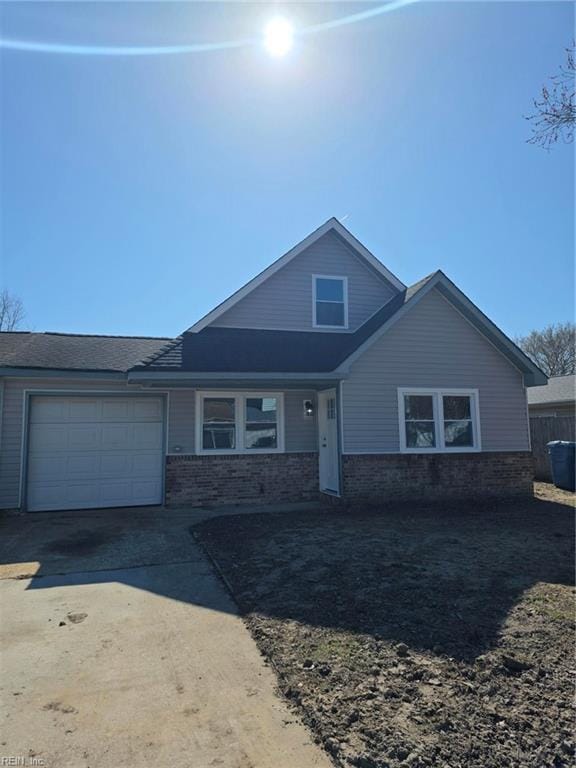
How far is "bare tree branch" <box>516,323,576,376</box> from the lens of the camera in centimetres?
3794

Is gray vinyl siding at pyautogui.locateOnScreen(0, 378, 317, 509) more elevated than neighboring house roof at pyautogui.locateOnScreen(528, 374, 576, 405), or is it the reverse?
neighboring house roof at pyautogui.locateOnScreen(528, 374, 576, 405)

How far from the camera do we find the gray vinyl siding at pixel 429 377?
1027 centimetres

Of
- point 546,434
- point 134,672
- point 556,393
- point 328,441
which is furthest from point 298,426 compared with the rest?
point 556,393

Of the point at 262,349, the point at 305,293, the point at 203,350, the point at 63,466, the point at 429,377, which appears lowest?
the point at 63,466

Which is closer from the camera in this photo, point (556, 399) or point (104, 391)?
point (104, 391)

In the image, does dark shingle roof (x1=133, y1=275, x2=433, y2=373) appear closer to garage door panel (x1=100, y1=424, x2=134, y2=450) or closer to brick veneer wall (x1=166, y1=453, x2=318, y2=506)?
garage door panel (x1=100, y1=424, x2=134, y2=450)

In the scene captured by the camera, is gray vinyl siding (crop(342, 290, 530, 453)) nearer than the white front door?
Yes

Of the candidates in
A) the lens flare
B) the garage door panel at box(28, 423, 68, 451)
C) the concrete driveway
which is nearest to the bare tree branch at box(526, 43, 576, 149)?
the lens flare

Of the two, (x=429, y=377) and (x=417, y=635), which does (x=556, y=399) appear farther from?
(x=417, y=635)

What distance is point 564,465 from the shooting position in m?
12.9

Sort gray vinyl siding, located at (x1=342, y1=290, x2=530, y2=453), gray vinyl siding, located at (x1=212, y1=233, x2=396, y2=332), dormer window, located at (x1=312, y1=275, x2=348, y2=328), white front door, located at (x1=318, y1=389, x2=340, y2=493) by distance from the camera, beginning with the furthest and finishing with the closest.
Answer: dormer window, located at (x1=312, y1=275, x2=348, y2=328) < gray vinyl siding, located at (x1=212, y1=233, x2=396, y2=332) < white front door, located at (x1=318, y1=389, x2=340, y2=493) < gray vinyl siding, located at (x1=342, y1=290, x2=530, y2=453)

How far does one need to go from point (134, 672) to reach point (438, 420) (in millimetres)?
8933

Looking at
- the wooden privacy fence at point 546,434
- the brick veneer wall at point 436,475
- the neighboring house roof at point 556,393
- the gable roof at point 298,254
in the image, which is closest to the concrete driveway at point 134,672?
the brick veneer wall at point 436,475

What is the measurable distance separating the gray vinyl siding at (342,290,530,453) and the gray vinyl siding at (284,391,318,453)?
1406mm
